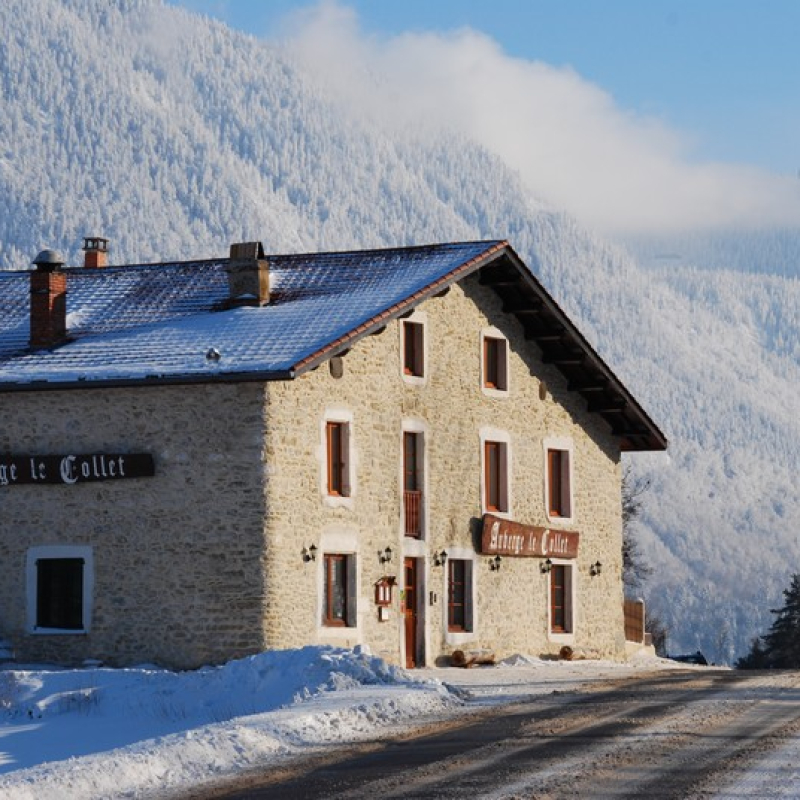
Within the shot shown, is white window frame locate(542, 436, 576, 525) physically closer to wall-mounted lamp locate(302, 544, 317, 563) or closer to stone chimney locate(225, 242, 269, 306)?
stone chimney locate(225, 242, 269, 306)

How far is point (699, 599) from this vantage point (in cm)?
17888

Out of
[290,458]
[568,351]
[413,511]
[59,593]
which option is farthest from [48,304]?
[568,351]

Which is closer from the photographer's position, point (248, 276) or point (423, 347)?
point (248, 276)

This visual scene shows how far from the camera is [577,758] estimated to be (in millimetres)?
16125

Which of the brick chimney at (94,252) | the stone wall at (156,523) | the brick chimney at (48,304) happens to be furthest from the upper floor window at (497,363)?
the brick chimney at (94,252)

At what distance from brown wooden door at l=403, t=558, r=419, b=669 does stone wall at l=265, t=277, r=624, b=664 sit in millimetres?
192

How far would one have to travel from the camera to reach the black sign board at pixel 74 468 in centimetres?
2966

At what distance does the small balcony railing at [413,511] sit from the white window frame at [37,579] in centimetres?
590

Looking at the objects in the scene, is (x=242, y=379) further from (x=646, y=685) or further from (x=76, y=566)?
(x=646, y=685)

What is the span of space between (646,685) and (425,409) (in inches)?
364

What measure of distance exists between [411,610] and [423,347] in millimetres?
4734

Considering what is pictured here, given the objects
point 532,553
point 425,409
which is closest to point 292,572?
point 425,409

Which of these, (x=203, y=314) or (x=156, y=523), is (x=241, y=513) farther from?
(x=203, y=314)

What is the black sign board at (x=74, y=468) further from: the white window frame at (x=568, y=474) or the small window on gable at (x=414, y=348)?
the white window frame at (x=568, y=474)
